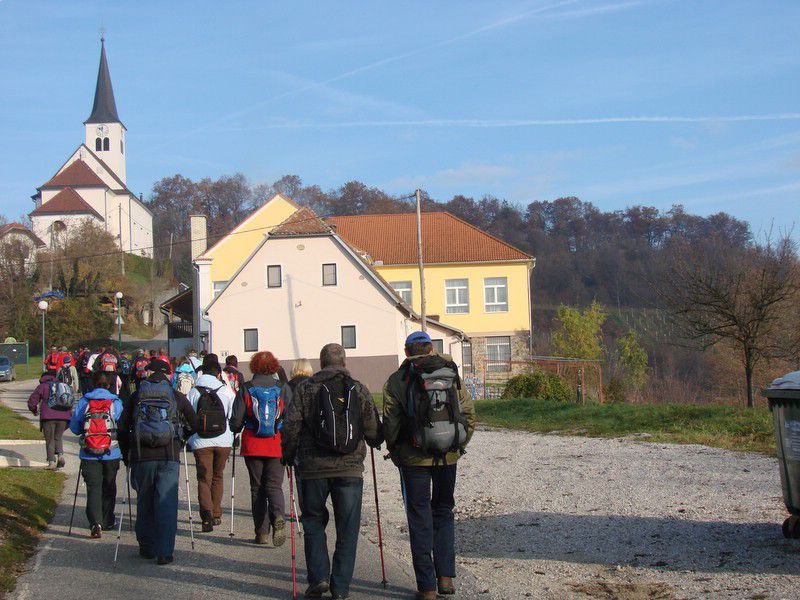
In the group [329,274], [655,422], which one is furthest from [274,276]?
[655,422]

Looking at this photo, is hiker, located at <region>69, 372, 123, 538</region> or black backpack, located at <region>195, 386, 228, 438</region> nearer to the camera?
hiker, located at <region>69, 372, 123, 538</region>

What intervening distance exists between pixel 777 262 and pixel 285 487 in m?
18.8

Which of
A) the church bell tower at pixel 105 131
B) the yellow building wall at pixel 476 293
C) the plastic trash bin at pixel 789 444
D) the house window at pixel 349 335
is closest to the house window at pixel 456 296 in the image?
the yellow building wall at pixel 476 293

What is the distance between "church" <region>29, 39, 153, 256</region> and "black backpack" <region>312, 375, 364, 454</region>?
256 feet

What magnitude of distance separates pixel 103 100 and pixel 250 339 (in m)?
79.9

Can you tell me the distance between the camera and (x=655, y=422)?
18234 mm

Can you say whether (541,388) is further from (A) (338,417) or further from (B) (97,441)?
(A) (338,417)

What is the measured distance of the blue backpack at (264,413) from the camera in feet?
29.6

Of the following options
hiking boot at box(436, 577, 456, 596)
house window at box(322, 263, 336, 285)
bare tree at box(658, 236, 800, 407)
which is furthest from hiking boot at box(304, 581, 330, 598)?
house window at box(322, 263, 336, 285)

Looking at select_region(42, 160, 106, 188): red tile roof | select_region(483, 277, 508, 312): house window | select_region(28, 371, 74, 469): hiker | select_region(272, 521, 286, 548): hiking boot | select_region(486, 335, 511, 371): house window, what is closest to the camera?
select_region(272, 521, 286, 548): hiking boot

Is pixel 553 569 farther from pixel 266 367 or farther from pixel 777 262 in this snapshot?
pixel 777 262

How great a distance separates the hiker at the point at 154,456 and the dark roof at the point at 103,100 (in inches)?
4344

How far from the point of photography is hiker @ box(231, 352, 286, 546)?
29.3 feet

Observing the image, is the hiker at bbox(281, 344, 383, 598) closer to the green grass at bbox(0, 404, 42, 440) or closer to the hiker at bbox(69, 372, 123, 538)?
the hiker at bbox(69, 372, 123, 538)
